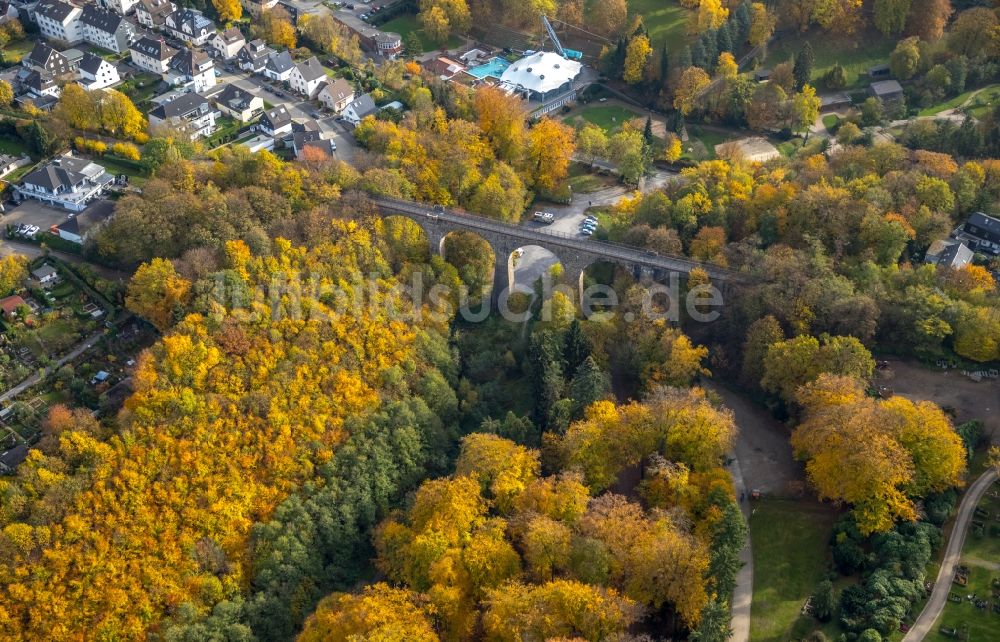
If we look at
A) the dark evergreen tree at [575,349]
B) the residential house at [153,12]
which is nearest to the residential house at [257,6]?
the residential house at [153,12]

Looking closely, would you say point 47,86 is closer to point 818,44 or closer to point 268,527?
point 268,527

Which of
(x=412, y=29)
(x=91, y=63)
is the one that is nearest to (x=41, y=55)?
(x=91, y=63)

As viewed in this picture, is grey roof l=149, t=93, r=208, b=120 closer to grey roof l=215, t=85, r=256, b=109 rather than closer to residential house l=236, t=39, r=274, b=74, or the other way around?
grey roof l=215, t=85, r=256, b=109

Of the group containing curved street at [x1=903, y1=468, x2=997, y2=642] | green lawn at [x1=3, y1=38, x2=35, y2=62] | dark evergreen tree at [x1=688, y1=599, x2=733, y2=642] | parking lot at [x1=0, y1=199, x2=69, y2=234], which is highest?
curved street at [x1=903, y1=468, x2=997, y2=642]

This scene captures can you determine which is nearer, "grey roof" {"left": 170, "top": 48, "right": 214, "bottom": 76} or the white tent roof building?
"grey roof" {"left": 170, "top": 48, "right": 214, "bottom": 76}

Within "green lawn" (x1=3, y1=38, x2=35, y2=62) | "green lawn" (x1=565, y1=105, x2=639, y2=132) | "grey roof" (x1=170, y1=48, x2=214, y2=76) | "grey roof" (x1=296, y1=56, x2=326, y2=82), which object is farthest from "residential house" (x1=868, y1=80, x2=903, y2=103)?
"green lawn" (x1=3, y1=38, x2=35, y2=62)

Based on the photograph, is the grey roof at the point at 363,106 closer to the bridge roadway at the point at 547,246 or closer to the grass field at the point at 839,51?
the bridge roadway at the point at 547,246

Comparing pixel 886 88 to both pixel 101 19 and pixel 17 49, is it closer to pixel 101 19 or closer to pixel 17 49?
pixel 101 19

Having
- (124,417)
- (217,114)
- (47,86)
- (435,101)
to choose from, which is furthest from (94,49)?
(124,417)
